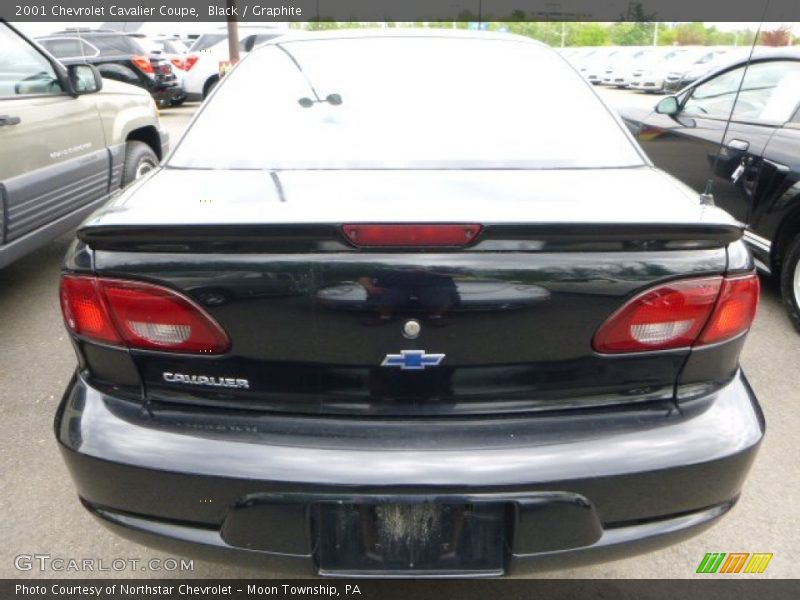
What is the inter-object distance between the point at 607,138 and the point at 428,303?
111 centimetres

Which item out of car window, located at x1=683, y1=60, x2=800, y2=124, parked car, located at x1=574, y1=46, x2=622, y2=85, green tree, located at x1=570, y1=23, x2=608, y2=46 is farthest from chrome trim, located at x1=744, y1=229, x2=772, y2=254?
green tree, located at x1=570, y1=23, x2=608, y2=46

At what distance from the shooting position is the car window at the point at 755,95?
393cm

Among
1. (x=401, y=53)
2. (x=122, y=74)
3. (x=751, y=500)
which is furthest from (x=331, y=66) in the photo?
(x=122, y=74)

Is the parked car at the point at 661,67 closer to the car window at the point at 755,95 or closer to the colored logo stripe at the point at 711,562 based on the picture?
the car window at the point at 755,95

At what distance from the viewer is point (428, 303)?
4.91ft

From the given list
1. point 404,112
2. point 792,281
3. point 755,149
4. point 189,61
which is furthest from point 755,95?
point 189,61

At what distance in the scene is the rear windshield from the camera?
208cm

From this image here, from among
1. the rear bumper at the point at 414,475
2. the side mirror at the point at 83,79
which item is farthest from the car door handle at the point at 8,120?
the rear bumper at the point at 414,475

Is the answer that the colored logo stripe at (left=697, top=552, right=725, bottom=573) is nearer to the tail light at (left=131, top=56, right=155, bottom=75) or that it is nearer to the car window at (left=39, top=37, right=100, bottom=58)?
the tail light at (left=131, top=56, right=155, bottom=75)

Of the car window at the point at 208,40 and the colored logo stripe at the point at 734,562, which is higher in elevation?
the colored logo stripe at the point at 734,562

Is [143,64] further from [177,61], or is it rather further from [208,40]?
[208,40]

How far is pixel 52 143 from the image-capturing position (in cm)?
402

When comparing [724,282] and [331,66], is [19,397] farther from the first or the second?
[724,282]

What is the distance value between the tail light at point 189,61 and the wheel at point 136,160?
1084 cm
